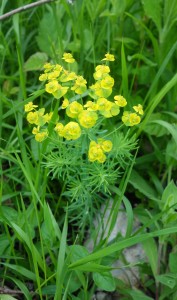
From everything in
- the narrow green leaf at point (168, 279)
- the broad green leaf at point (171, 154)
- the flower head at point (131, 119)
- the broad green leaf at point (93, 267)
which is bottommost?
the narrow green leaf at point (168, 279)

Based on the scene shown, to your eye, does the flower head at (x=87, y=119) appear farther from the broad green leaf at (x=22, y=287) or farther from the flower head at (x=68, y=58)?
the broad green leaf at (x=22, y=287)

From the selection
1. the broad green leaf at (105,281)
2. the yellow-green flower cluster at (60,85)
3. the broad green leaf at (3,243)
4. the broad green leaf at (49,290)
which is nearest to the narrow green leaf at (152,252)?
the broad green leaf at (105,281)

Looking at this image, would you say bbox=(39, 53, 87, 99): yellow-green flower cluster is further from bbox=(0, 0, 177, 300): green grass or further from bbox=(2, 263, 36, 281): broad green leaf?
bbox=(2, 263, 36, 281): broad green leaf

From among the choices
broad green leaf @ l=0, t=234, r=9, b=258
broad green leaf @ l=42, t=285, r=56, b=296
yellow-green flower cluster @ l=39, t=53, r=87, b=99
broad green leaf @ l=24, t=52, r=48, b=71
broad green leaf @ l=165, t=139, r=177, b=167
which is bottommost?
broad green leaf @ l=42, t=285, r=56, b=296

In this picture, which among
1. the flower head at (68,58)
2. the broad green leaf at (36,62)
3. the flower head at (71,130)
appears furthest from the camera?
the broad green leaf at (36,62)

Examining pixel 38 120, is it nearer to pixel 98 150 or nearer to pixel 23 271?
pixel 98 150

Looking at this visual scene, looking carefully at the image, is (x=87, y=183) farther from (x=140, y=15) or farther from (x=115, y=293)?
(x=140, y=15)

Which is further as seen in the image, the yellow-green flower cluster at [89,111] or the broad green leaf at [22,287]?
the broad green leaf at [22,287]

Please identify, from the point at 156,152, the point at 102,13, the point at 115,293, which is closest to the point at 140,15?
the point at 102,13

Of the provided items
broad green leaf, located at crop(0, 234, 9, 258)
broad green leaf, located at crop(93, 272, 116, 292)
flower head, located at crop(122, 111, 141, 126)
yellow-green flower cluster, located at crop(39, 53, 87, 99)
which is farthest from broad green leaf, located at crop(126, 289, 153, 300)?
yellow-green flower cluster, located at crop(39, 53, 87, 99)
